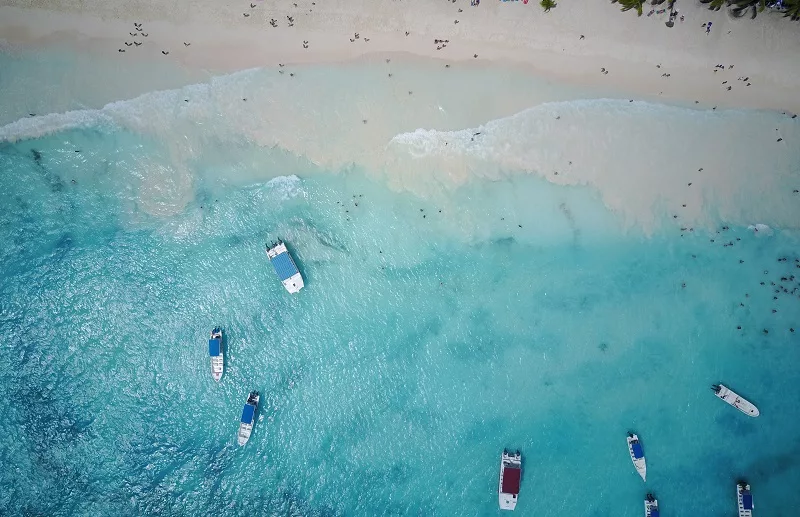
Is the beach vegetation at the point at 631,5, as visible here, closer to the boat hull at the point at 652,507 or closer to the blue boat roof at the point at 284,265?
the blue boat roof at the point at 284,265

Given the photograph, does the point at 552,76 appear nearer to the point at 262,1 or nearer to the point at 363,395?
the point at 262,1

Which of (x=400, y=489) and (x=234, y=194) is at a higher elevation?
(x=234, y=194)

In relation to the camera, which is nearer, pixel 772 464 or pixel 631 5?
pixel 631 5

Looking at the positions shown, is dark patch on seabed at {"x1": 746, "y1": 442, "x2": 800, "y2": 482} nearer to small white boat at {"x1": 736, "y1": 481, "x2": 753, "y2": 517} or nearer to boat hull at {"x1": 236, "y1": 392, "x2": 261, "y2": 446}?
small white boat at {"x1": 736, "y1": 481, "x2": 753, "y2": 517}

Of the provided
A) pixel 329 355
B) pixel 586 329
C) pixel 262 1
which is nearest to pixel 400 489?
pixel 329 355

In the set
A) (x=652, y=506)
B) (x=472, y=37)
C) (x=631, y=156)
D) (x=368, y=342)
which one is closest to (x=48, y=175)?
(x=368, y=342)

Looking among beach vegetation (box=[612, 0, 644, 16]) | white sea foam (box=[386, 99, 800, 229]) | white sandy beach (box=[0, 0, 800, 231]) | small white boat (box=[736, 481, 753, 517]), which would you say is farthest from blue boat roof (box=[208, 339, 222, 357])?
small white boat (box=[736, 481, 753, 517])

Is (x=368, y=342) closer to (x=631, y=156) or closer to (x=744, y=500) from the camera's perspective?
(x=631, y=156)
